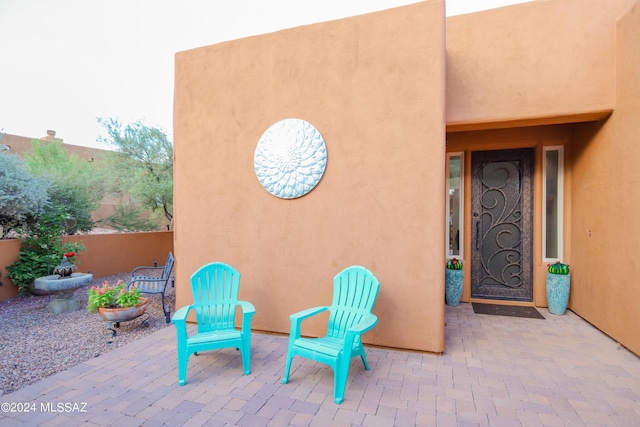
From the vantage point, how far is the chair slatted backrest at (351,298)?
9.92ft

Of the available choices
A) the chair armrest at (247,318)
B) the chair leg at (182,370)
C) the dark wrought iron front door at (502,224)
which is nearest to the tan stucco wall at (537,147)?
the dark wrought iron front door at (502,224)

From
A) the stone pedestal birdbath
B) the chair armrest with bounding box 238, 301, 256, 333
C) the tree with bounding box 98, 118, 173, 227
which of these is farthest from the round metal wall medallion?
the tree with bounding box 98, 118, 173, 227

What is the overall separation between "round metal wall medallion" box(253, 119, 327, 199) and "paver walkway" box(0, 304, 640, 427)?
1818 mm

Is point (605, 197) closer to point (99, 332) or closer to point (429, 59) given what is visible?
point (429, 59)

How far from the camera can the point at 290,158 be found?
12.3 ft

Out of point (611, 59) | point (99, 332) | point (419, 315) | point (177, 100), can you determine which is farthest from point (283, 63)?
point (99, 332)

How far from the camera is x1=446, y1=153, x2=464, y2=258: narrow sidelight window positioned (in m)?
5.27

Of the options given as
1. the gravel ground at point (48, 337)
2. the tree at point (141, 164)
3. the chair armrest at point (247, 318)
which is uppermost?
the tree at point (141, 164)

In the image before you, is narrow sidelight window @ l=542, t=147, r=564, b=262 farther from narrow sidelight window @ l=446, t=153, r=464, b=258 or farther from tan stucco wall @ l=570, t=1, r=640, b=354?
narrow sidelight window @ l=446, t=153, r=464, b=258

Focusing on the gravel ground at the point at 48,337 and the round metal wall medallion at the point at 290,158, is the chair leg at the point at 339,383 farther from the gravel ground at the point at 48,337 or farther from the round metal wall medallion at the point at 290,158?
the gravel ground at the point at 48,337

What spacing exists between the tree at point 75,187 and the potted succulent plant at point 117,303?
3.28m

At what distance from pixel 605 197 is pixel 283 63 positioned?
419 cm

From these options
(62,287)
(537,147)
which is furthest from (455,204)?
(62,287)

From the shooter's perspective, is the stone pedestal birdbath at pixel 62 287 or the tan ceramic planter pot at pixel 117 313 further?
the stone pedestal birdbath at pixel 62 287
